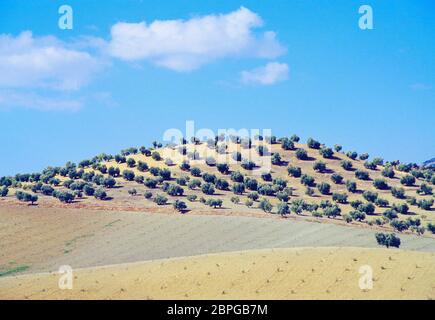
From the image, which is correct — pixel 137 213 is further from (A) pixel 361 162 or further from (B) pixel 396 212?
(A) pixel 361 162

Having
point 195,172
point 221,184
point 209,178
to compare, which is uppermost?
point 195,172

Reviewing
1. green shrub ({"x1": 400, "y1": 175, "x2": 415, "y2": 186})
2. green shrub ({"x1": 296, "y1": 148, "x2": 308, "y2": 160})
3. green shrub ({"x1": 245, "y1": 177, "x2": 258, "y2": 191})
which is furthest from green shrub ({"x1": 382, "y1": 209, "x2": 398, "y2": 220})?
green shrub ({"x1": 296, "y1": 148, "x2": 308, "y2": 160})

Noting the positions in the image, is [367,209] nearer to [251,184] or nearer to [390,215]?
[390,215]

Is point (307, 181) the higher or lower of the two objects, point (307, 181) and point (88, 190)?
the higher

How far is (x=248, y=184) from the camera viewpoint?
262 ft

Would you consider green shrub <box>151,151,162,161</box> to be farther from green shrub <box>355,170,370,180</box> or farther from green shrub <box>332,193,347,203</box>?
green shrub <box>332,193,347,203</box>

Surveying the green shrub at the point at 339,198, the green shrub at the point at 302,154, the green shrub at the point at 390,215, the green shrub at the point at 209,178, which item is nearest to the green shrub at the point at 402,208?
the green shrub at the point at 390,215

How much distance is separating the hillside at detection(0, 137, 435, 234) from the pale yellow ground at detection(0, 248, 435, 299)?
26557 mm

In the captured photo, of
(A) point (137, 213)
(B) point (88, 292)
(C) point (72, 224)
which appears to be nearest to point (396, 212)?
(A) point (137, 213)

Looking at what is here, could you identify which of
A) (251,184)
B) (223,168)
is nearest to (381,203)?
(251,184)

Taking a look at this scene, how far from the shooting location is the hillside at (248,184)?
2537 inches

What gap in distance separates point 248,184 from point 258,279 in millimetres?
51518

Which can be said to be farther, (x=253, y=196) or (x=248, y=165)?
(x=248, y=165)
